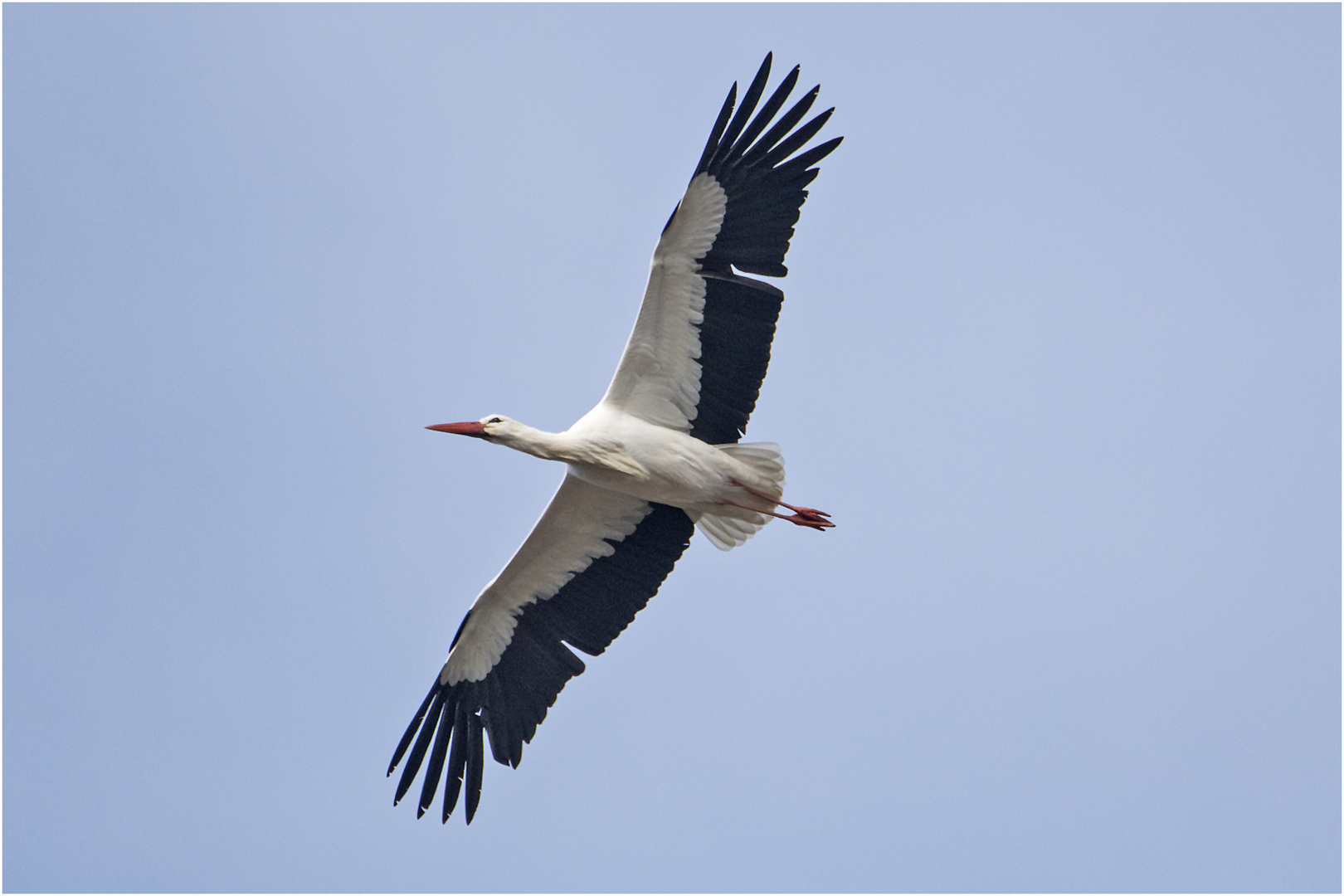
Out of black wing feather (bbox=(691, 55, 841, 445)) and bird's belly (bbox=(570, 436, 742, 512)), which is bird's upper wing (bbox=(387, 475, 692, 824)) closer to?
bird's belly (bbox=(570, 436, 742, 512))

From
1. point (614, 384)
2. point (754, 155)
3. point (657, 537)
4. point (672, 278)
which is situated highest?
point (754, 155)

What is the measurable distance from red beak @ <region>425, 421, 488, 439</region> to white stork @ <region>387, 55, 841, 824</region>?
1 centimetres

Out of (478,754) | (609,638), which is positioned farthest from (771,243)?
(478,754)

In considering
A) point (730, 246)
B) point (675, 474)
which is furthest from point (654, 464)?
point (730, 246)

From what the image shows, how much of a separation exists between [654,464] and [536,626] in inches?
62.5

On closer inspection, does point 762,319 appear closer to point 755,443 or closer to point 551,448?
point 755,443

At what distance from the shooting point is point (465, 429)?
10.3 meters

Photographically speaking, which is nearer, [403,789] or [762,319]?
[762,319]

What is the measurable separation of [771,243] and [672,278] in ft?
2.18

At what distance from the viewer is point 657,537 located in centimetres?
1077

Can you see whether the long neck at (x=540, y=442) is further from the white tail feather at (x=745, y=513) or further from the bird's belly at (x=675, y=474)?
the white tail feather at (x=745, y=513)

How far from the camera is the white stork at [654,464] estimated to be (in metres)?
9.97

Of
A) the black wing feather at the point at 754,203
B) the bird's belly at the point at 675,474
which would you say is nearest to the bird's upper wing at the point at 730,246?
the black wing feather at the point at 754,203

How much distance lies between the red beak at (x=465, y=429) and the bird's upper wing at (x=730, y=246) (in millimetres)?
979
